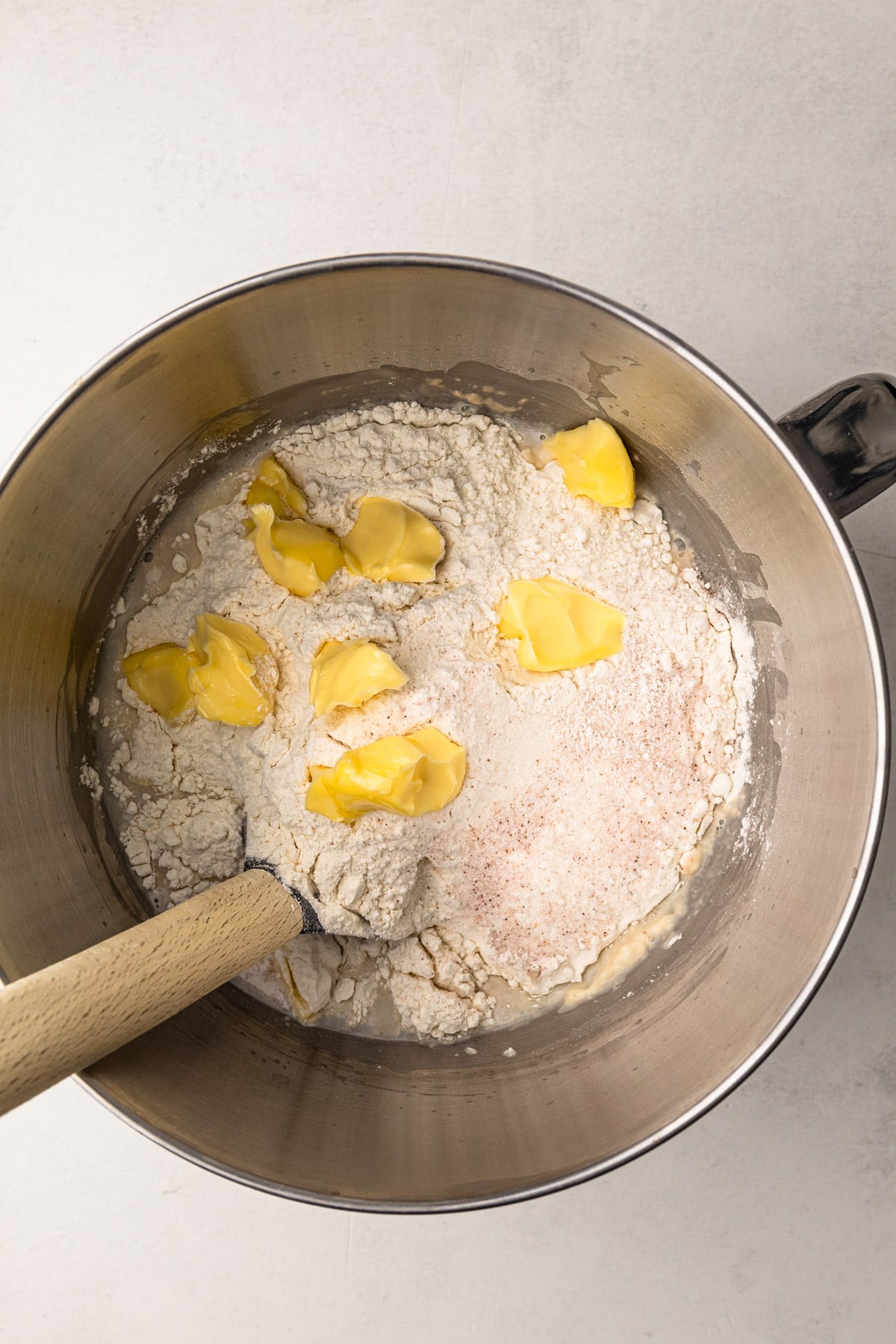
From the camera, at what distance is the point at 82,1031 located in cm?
75

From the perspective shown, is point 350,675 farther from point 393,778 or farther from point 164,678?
point 164,678

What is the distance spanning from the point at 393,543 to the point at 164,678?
330mm

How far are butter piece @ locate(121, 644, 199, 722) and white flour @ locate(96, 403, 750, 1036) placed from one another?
0.9 inches

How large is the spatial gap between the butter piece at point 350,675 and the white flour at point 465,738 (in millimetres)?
21

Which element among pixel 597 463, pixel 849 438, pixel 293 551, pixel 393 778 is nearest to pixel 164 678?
pixel 293 551

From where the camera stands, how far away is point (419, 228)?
120 cm

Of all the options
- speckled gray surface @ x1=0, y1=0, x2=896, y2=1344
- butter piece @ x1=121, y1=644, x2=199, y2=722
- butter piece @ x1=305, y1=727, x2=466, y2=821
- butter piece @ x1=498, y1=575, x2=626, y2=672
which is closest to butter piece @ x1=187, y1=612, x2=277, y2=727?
butter piece @ x1=121, y1=644, x2=199, y2=722

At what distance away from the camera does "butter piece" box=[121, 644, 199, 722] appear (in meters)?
1.11

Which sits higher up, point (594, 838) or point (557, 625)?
point (557, 625)

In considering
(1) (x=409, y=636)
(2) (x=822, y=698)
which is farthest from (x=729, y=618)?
(1) (x=409, y=636)

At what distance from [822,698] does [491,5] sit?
1.02 meters

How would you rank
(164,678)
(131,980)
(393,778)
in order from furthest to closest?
(164,678) < (393,778) < (131,980)

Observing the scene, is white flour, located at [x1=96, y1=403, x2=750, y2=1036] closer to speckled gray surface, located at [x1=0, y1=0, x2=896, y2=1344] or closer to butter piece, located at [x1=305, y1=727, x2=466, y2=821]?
butter piece, located at [x1=305, y1=727, x2=466, y2=821]

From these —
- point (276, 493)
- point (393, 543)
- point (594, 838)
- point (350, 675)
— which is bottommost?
point (594, 838)
